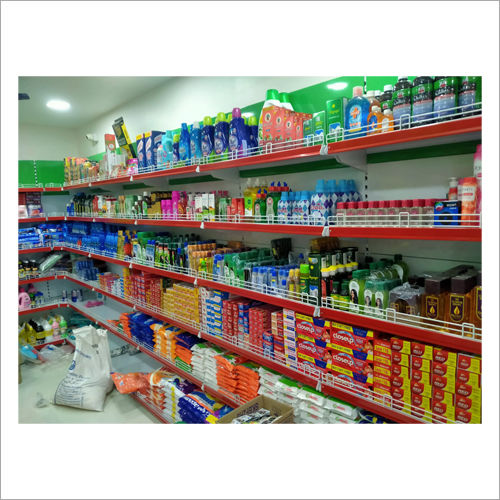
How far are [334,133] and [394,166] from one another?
458 millimetres

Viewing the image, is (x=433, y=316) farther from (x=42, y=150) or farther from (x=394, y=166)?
(x=42, y=150)

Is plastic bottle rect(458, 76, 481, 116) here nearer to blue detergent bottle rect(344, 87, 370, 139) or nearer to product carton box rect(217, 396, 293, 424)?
blue detergent bottle rect(344, 87, 370, 139)

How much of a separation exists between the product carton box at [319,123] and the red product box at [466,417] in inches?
58.1

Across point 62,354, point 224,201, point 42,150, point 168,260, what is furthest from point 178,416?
point 42,150

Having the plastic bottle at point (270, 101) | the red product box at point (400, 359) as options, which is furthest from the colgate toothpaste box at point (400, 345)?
the plastic bottle at point (270, 101)

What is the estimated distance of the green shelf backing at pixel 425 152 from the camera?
1.75 meters

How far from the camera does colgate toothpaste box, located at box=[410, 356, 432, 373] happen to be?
162 cm

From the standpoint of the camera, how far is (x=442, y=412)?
1.61 meters

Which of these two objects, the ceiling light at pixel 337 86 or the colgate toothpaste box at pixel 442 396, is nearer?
the colgate toothpaste box at pixel 442 396

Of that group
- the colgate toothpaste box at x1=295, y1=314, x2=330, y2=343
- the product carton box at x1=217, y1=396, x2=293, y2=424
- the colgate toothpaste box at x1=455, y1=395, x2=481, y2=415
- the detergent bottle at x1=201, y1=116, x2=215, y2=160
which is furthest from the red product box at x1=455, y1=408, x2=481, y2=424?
the detergent bottle at x1=201, y1=116, x2=215, y2=160

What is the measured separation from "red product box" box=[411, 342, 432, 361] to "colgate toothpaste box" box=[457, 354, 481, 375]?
118 mm

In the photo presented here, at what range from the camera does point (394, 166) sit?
6.82 feet

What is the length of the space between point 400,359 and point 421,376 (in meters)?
0.11

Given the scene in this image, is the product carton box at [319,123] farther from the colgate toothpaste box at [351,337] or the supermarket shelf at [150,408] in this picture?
the supermarket shelf at [150,408]
